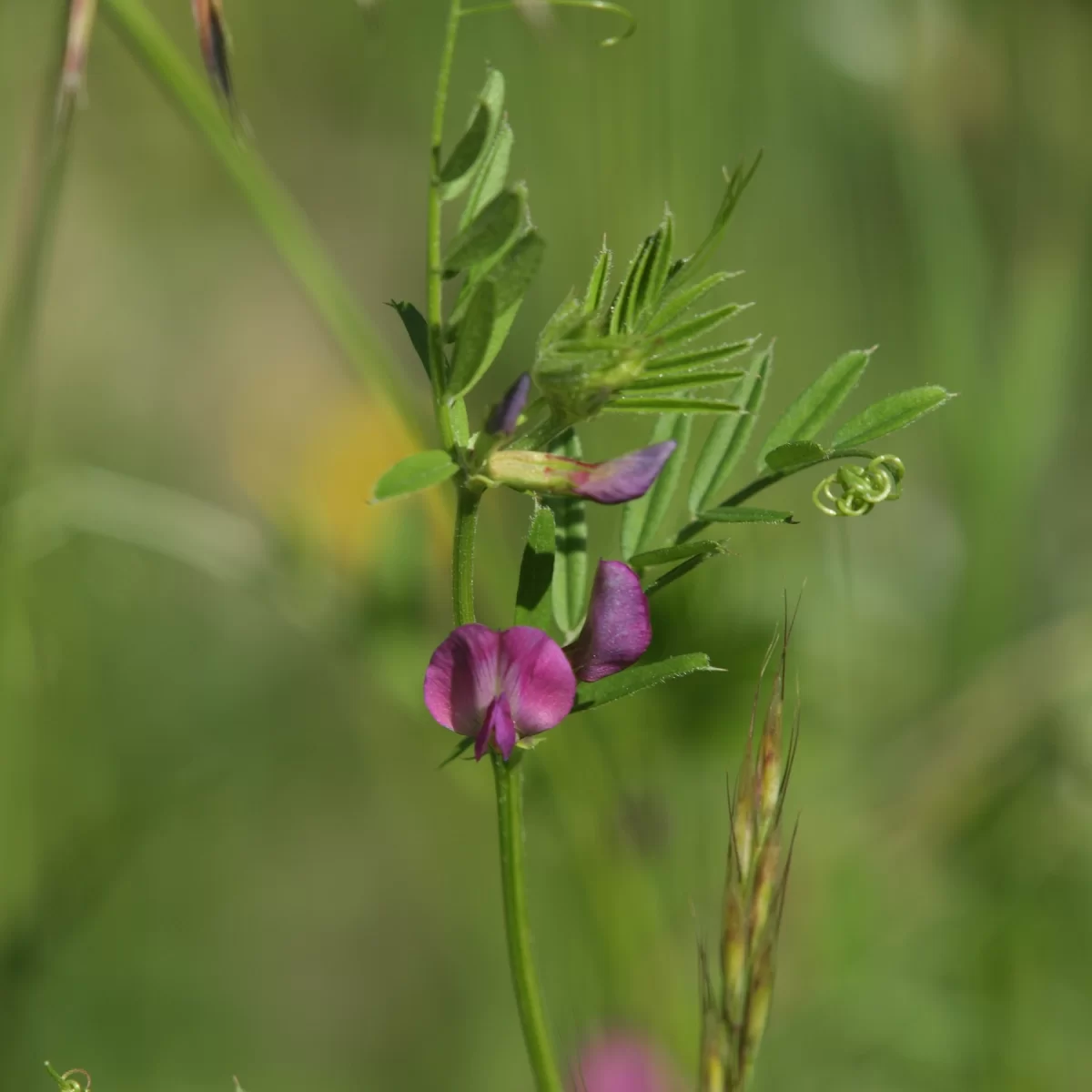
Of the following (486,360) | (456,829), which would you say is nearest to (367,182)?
(456,829)

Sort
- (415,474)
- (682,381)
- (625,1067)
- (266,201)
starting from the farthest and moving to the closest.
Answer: (625,1067) → (266,201) → (682,381) → (415,474)

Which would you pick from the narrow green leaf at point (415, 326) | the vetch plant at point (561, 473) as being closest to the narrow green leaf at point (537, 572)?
the vetch plant at point (561, 473)

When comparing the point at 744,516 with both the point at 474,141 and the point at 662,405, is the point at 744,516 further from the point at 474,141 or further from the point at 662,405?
the point at 474,141

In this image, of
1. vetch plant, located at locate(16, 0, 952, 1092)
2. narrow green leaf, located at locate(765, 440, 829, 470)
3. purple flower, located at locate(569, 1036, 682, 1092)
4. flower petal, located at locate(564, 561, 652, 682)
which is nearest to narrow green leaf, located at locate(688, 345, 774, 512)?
vetch plant, located at locate(16, 0, 952, 1092)

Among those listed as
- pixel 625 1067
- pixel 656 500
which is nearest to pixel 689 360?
pixel 656 500

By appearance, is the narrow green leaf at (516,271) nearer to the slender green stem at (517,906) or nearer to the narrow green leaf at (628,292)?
the narrow green leaf at (628,292)

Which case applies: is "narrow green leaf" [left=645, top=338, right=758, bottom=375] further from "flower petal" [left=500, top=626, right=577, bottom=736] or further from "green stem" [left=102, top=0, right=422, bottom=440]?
"green stem" [left=102, top=0, right=422, bottom=440]
